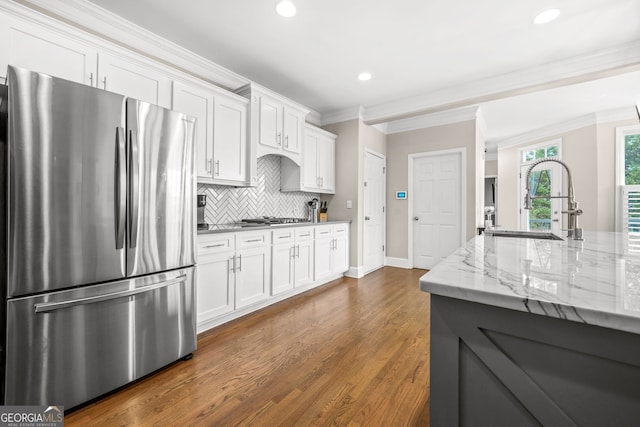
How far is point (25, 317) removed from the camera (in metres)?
1.43

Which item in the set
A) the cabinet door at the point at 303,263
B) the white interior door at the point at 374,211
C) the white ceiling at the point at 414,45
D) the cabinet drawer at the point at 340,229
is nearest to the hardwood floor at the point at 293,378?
the cabinet door at the point at 303,263

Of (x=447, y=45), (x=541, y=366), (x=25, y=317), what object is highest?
(x=447, y=45)

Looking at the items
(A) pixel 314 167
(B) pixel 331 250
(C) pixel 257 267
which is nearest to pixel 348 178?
(A) pixel 314 167

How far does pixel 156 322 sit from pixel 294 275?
177 centimetres

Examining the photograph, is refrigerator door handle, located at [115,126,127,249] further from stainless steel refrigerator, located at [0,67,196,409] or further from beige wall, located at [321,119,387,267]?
beige wall, located at [321,119,387,267]

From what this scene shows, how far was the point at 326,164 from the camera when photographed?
4.53 meters

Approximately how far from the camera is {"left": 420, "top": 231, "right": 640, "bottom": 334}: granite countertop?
60 cm

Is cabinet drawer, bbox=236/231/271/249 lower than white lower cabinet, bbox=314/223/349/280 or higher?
higher

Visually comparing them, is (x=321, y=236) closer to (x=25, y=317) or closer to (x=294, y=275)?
(x=294, y=275)

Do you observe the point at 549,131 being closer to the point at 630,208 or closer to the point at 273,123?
the point at 630,208

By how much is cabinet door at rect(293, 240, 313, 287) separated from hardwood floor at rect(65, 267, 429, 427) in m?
0.58

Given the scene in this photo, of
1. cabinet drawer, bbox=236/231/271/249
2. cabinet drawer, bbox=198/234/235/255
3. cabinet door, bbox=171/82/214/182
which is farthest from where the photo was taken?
cabinet drawer, bbox=236/231/271/249

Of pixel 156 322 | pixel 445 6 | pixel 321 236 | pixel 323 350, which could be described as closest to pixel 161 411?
pixel 156 322

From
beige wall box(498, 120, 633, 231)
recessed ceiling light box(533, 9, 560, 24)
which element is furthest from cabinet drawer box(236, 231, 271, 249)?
beige wall box(498, 120, 633, 231)
